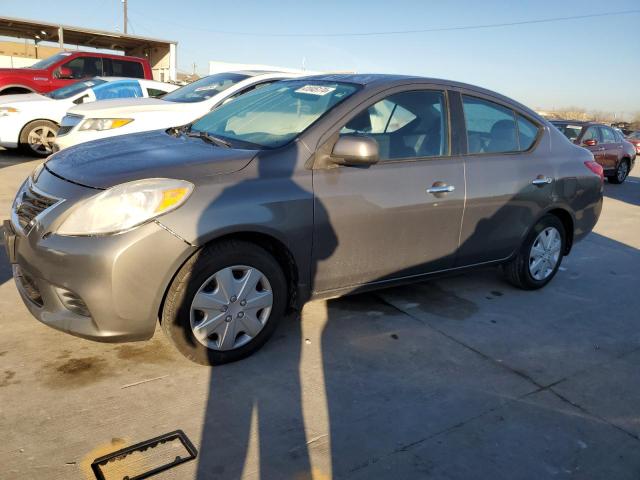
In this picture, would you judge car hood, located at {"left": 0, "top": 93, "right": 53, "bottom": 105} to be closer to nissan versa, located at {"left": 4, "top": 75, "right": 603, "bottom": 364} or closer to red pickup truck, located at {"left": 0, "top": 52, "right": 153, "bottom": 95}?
red pickup truck, located at {"left": 0, "top": 52, "right": 153, "bottom": 95}

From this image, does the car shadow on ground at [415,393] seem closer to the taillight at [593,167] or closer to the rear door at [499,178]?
the rear door at [499,178]

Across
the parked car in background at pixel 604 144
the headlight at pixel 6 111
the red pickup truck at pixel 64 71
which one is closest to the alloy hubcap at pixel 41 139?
the headlight at pixel 6 111

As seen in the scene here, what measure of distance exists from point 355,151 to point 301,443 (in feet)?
5.14

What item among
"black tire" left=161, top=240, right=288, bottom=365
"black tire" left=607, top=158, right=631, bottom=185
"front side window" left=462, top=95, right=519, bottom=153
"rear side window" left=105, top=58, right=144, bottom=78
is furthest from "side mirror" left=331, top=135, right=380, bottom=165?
"black tire" left=607, top=158, right=631, bottom=185

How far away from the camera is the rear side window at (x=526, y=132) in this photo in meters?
Answer: 4.23

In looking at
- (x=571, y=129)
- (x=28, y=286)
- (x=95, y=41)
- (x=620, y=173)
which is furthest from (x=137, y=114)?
(x=95, y=41)

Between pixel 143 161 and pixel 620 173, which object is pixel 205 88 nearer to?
pixel 143 161

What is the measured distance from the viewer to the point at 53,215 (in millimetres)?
2584

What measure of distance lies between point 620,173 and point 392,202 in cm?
1224

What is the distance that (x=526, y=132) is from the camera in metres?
4.29

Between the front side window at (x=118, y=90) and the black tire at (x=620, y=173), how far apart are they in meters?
11.0

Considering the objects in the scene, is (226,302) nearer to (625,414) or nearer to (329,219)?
(329,219)

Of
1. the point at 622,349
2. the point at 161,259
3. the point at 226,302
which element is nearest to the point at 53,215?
the point at 161,259

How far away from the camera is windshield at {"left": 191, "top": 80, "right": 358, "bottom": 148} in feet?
10.8
